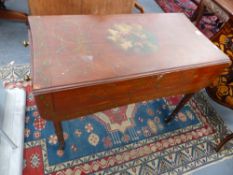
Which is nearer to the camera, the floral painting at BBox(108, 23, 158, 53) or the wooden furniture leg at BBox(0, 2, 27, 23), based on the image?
the floral painting at BBox(108, 23, 158, 53)

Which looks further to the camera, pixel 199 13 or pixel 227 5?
pixel 199 13

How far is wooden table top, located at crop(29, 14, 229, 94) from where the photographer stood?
808mm

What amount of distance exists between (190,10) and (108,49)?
214cm

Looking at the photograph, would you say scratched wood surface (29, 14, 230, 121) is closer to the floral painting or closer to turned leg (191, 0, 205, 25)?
the floral painting

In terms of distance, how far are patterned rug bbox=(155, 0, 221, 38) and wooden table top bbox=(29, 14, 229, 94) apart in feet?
4.58

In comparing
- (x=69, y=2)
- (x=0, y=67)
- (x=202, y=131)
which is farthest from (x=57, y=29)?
(x=202, y=131)

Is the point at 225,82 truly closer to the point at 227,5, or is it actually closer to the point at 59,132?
the point at 227,5

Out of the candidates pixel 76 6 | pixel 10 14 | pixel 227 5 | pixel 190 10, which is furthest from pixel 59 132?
pixel 190 10

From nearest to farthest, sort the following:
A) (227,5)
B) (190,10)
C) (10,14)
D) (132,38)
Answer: (132,38) < (227,5) < (10,14) < (190,10)

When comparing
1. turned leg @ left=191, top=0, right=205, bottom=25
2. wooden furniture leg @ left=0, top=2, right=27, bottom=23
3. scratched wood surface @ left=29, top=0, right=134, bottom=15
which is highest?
scratched wood surface @ left=29, top=0, right=134, bottom=15

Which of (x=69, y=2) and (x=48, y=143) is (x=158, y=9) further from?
(x=48, y=143)

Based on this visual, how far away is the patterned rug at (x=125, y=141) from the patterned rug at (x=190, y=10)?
123 centimetres

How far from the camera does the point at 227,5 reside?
1.60 meters

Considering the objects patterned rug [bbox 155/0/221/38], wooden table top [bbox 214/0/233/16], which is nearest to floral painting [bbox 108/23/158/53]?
wooden table top [bbox 214/0/233/16]
